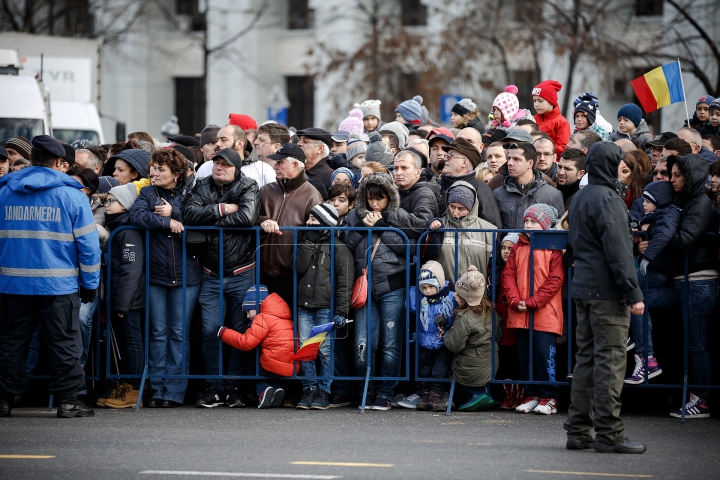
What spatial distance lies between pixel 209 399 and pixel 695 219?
4.40 meters

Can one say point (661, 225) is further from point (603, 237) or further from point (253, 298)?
point (253, 298)

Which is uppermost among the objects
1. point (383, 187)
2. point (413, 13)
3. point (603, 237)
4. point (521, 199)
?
point (413, 13)

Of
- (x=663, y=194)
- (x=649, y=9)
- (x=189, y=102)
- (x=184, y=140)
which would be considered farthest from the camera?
(x=189, y=102)

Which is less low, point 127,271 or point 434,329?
point 127,271

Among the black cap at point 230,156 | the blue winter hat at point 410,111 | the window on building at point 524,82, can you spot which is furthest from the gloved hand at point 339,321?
the window on building at point 524,82

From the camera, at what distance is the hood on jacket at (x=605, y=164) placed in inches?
310

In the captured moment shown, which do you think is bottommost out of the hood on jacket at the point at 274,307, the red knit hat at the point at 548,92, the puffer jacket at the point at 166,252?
the hood on jacket at the point at 274,307

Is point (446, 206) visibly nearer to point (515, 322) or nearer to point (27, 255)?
point (515, 322)

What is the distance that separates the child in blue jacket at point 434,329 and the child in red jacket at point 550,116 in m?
4.01

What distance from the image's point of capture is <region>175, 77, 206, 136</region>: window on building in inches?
1790

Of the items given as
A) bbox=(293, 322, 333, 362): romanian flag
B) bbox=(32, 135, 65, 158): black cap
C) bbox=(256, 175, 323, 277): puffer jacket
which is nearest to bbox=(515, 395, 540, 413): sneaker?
bbox=(293, 322, 333, 362): romanian flag

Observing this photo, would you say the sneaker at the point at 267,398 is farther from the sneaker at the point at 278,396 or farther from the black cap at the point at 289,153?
the black cap at the point at 289,153

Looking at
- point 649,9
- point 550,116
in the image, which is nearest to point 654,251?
point 550,116

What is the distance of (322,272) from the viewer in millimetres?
9570
